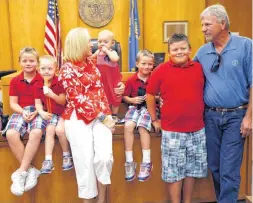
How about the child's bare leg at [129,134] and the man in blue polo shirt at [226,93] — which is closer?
the man in blue polo shirt at [226,93]

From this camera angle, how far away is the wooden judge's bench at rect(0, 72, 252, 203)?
255 cm

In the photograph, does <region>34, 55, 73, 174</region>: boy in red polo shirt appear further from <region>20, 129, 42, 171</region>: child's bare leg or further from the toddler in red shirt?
the toddler in red shirt

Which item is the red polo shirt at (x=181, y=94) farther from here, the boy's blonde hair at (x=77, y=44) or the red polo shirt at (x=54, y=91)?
the red polo shirt at (x=54, y=91)

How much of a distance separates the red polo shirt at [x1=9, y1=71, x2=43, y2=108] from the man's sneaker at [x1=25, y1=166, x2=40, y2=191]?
49 cm

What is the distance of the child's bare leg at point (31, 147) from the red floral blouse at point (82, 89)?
0.27 metres

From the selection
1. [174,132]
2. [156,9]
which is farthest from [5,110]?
[156,9]

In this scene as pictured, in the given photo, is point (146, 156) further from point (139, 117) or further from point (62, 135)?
point (62, 135)

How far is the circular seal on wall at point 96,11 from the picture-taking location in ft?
21.1

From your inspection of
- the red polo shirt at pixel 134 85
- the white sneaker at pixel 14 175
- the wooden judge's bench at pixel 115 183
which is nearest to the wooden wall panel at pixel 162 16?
the red polo shirt at pixel 134 85

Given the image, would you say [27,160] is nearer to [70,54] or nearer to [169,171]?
[70,54]

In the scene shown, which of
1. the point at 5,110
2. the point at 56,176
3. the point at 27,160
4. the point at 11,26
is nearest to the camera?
the point at 27,160

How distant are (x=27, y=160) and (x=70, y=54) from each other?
2.72ft

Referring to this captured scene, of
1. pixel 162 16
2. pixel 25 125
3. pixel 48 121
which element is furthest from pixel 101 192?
pixel 162 16

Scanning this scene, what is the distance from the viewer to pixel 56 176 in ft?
8.49
